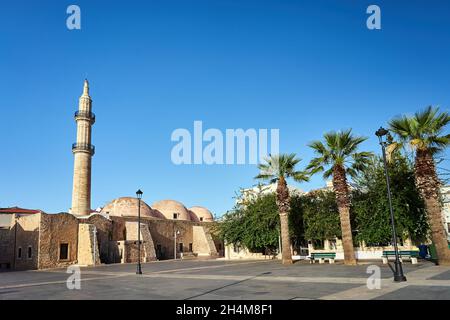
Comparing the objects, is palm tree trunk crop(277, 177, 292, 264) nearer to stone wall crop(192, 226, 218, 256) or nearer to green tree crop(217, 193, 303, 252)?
green tree crop(217, 193, 303, 252)

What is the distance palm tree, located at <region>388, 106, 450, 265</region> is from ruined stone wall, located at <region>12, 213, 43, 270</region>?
3442cm

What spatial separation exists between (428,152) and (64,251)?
3564 centimetres

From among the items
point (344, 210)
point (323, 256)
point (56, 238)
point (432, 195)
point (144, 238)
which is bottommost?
point (323, 256)

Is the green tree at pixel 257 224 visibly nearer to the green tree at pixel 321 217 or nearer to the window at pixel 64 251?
the green tree at pixel 321 217

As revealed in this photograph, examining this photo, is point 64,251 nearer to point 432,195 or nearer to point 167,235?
point 167,235

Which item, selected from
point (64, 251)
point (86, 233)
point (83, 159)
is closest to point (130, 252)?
point (86, 233)

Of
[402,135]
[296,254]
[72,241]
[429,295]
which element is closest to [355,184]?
[296,254]

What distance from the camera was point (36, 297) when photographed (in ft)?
41.7

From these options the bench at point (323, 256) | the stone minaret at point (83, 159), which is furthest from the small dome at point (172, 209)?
the bench at point (323, 256)

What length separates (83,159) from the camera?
1738 inches

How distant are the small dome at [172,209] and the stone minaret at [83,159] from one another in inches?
735
